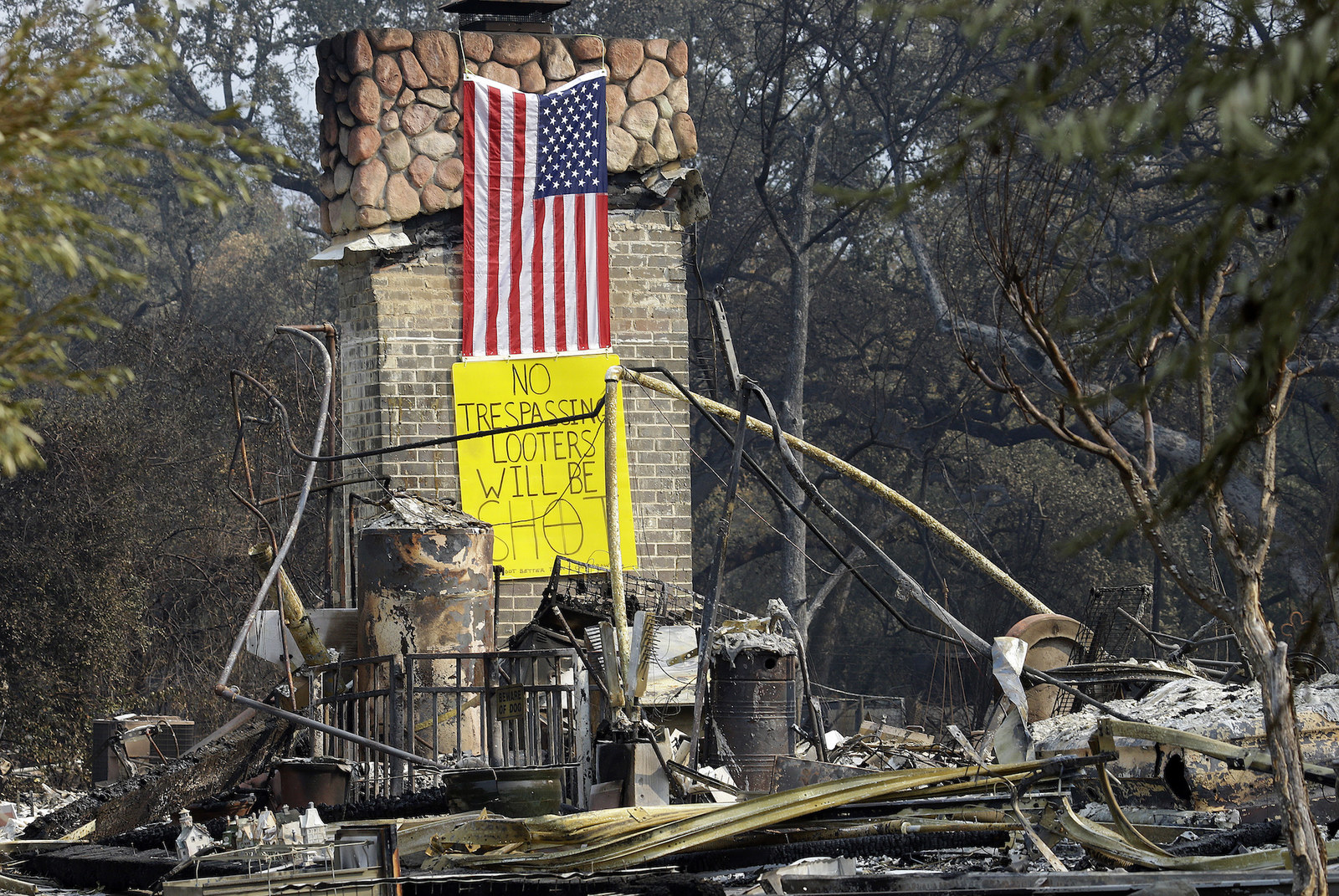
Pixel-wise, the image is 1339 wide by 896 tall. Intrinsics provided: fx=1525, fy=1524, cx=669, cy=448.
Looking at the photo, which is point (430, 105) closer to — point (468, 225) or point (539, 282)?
point (468, 225)

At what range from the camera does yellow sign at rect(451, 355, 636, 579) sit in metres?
16.8

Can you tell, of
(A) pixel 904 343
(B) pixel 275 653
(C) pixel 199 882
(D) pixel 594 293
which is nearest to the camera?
(C) pixel 199 882

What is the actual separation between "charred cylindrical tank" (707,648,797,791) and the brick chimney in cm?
544

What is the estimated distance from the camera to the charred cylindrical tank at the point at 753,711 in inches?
451

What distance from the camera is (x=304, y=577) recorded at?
25703 mm

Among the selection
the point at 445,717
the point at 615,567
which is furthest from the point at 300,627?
the point at 615,567

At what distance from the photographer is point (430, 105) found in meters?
17.3

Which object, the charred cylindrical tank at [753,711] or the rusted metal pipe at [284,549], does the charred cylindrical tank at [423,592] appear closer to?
the rusted metal pipe at [284,549]

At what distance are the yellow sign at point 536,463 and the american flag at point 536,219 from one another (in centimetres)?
32

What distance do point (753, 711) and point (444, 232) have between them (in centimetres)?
790

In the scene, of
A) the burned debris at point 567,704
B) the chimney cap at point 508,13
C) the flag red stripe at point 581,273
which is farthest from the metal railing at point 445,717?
the chimney cap at point 508,13


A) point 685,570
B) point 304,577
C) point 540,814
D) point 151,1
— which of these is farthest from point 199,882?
point 151,1

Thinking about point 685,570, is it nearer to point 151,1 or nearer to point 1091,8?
point 1091,8

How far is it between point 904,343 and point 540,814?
2381 cm
